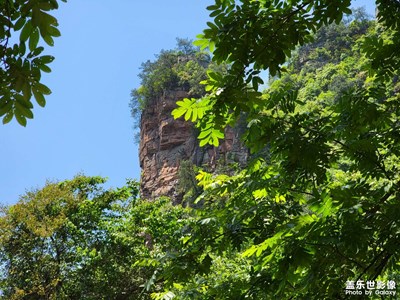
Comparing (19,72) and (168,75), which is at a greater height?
(168,75)

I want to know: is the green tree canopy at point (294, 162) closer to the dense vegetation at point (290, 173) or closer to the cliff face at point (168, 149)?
the dense vegetation at point (290, 173)

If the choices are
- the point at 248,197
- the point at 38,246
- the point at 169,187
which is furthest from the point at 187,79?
the point at 248,197

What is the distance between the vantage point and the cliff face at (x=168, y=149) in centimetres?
3372

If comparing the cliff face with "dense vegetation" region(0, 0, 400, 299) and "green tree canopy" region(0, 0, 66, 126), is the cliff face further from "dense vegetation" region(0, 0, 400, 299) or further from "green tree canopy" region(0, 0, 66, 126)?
"green tree canopy" region(0, 0, 66, 126)

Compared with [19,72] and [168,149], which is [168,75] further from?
[19,72]

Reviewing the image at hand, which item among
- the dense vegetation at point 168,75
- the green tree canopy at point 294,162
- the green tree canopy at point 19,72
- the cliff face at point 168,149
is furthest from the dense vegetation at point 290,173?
the dense vegetation at point 168,75

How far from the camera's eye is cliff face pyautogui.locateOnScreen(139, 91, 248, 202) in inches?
1328

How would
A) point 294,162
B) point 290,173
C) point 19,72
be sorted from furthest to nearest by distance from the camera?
point 290,173
point 294,162
point 19,72

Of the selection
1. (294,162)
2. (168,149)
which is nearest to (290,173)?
(294,162)

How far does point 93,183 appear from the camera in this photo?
48.4 ft

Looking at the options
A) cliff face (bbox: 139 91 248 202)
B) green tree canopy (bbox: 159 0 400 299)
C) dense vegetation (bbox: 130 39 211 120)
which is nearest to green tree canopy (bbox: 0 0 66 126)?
green tree canopy (bbox: 159 0 400 299)

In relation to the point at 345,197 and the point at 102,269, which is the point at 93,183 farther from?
the point at 345,197

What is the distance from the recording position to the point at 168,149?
120 ft

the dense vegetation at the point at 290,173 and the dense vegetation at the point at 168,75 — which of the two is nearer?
the dense vegetation at the point at 290,173
